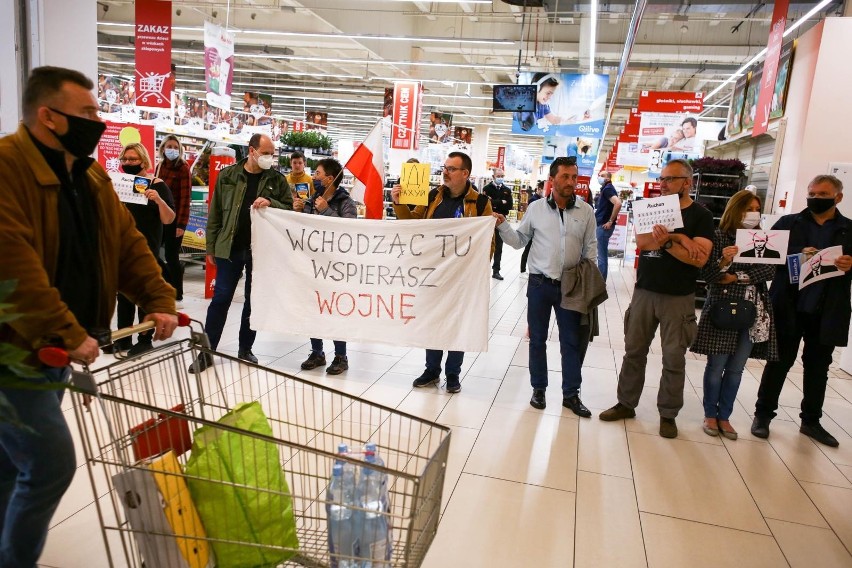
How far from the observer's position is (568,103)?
11320 mm

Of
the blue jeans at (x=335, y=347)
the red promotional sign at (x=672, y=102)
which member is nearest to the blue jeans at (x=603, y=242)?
the red promotional sign at (x=672, y=102)

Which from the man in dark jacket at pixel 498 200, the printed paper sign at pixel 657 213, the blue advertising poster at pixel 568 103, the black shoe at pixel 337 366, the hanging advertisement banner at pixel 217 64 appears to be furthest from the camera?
the blue advertising poster at pixel 568 103

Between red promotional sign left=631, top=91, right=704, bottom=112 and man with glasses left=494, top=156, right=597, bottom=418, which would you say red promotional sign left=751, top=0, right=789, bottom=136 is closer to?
man with glasses left=494, top=156, right=597, bottom=418

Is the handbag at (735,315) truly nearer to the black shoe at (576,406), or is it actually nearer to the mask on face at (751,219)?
the mask on face at (751,219)

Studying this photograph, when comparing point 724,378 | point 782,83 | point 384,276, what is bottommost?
point 724,378

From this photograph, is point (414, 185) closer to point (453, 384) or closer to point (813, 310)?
point (453, 384)

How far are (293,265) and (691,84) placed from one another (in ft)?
65.1

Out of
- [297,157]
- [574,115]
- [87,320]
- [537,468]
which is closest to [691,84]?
[574,115]

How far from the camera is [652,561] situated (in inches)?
98.7

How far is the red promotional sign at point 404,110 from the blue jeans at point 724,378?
935 centimetres

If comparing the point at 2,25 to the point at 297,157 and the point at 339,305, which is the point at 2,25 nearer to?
the point at 339,305

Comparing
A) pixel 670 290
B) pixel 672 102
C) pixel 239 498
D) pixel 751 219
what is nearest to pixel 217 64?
pixel 670 290

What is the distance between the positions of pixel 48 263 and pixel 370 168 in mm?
2711

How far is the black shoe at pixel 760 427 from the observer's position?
12.7ft
